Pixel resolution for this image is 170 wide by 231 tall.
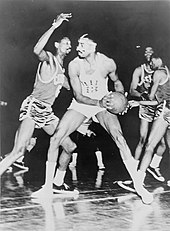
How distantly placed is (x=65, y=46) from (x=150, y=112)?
70 centimetres

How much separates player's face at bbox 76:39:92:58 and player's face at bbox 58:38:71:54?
58mm

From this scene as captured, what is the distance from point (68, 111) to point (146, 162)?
1.99 feet

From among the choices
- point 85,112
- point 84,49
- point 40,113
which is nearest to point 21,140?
point 40,113

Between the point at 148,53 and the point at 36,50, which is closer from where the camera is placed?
the point at 36,50

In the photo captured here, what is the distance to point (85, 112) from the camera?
2654 millimetres

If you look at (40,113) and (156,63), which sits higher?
(156,63)

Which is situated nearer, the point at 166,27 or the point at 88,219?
the point at 88,219

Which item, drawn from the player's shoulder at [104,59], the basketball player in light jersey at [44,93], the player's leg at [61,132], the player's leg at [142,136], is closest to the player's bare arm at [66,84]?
the basketball player in light jersey at [44,93]

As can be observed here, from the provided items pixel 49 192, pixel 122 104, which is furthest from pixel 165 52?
pixel 49 192

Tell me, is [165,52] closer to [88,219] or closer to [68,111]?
[68,111]

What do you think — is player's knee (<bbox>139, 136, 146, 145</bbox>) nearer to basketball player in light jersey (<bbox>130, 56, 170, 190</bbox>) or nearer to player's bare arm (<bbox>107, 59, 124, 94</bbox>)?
basketball player in light jersey (<bbox>130, 56, 170, 190</bbox>)

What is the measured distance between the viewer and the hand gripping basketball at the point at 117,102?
2.66 meters

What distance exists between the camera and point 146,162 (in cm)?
272

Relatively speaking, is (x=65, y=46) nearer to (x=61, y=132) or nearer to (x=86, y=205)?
(x=61, y=132)
